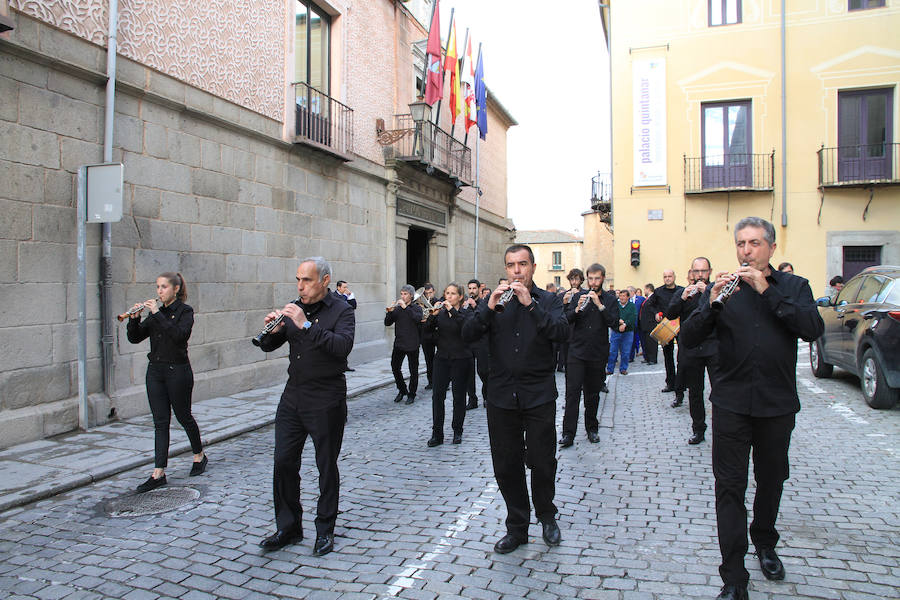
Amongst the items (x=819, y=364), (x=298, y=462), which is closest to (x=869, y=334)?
(x=819, y=364)

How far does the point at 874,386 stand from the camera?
7695mm

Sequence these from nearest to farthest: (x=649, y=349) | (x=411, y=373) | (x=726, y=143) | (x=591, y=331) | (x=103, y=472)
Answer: (x=103, y=472) → (x=591, y=331) → (x=411, y=373) → (x=649, y=349) → (x=726, y=143)

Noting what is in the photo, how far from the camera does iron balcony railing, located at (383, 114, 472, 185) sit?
48.9ft

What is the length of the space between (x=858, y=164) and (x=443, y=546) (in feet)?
61.9

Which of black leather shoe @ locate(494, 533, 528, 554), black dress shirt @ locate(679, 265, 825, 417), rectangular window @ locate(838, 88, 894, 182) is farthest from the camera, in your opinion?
rectangular window @ locate(838, 88, 894, 182)

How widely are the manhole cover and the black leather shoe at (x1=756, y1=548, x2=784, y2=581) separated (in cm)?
412

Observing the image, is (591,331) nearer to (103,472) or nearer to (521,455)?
(521,455)

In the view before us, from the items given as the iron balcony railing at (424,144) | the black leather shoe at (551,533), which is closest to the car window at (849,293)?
the black leather shoe at (551,533)

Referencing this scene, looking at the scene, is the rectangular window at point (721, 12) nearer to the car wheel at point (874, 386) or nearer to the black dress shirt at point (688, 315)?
the car wheel at point (874, 386)

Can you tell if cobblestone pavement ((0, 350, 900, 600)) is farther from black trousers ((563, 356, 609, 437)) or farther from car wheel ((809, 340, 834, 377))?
car wheel ((809, 340, 834, 377))

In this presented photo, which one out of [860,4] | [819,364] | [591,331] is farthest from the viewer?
[860,4]

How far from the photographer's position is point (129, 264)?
25.6 ft

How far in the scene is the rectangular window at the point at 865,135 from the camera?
1728 centimetres

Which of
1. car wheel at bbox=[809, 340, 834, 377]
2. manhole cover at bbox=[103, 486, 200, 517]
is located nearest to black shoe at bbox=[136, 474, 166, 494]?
manhole cover at bbox=[103, 486, 200, 517]
